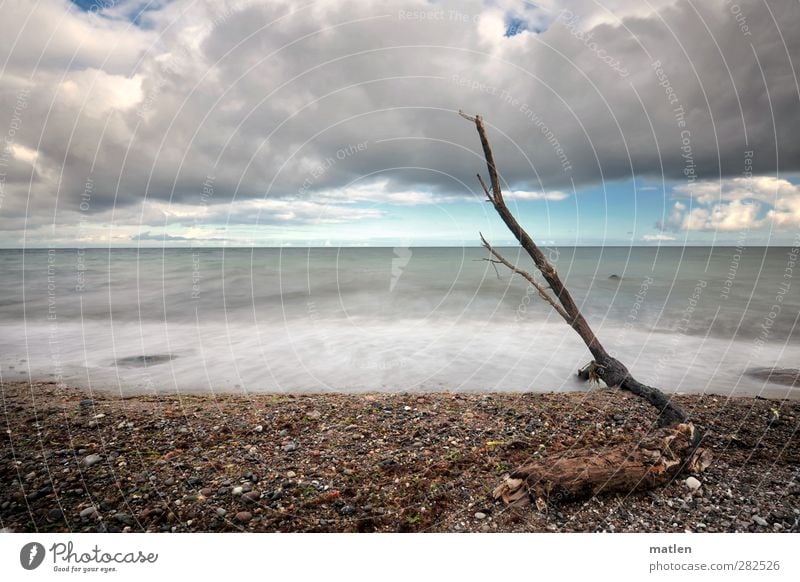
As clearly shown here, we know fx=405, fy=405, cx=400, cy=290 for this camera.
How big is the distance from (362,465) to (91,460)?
286 cm

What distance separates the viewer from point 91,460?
14.0ft

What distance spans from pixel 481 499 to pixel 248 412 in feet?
11.6

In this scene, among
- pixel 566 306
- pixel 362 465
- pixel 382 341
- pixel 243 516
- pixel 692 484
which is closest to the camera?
pixel 243 516

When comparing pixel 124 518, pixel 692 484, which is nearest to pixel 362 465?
pixel 124 518

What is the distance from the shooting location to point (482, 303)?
1845 cm

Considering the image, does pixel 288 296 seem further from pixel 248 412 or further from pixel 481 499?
pixel 481 499

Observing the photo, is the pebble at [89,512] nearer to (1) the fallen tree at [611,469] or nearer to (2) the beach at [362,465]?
(2) the beach at [362,465]

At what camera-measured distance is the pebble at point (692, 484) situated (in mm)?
3878

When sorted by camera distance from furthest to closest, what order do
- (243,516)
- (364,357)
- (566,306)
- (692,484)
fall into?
(364,357) < (566,306) < (692,484) < (243,516)

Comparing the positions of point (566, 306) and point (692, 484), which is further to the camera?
point (566, 306)

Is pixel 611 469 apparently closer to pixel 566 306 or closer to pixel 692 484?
pixel 692 484

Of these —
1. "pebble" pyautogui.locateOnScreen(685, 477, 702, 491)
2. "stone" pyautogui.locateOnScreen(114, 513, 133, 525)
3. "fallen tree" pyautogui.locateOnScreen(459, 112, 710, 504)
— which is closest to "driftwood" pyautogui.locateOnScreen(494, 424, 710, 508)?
"fallen tree" pyautogui.locateOnScreen(459, 112, 710, 504)

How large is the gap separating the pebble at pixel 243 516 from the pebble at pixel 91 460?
1907mm
